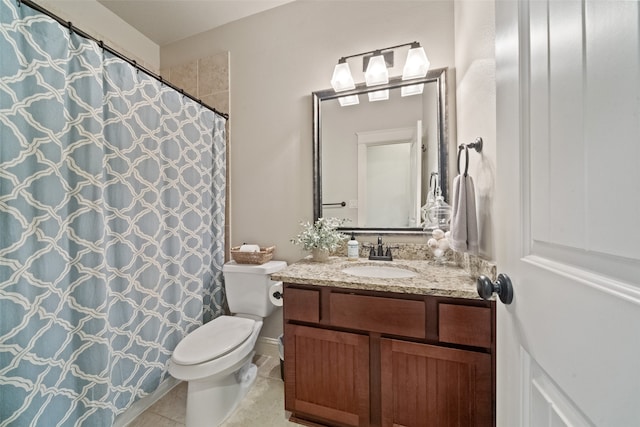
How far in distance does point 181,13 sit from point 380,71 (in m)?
1.69

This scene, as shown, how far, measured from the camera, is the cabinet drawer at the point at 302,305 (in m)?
1.18

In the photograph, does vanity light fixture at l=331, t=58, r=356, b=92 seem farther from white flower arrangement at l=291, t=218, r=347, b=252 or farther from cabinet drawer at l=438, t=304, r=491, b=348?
cabinet drawer at l=438, t=304, r=491, b=348

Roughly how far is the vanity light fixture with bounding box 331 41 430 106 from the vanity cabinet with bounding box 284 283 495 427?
4.24 ft

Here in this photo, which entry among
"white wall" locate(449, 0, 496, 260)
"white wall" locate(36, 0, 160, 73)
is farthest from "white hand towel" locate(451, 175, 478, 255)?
"white wall" locate(36, 0, 160, 73)

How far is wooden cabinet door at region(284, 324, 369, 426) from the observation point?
3.63ft

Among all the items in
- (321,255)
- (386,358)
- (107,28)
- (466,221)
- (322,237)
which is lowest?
(386,358)

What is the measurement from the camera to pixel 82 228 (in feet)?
A: 3.59

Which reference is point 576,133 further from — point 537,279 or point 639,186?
point 537,279

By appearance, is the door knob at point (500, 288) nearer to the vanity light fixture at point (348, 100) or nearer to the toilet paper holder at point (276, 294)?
the toilet paper holder at point (276, 294)

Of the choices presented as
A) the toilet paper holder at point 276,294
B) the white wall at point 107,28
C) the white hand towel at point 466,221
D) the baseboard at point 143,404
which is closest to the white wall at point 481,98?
the white hand towel at point 466,221

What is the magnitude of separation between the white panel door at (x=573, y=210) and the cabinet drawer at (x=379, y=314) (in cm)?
46

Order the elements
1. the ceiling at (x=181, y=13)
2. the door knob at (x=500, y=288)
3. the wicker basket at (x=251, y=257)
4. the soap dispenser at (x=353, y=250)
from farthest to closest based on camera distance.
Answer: the ceiling at (x=181, y=13), the wicker basket at (x=251, y=257), the soap dispenser at (x=353, y=250), the door knob at (x=500, y=288)

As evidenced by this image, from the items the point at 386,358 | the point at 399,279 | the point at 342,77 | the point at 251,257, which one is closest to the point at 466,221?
the point at 399,279

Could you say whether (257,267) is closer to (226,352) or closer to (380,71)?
(226,352)
